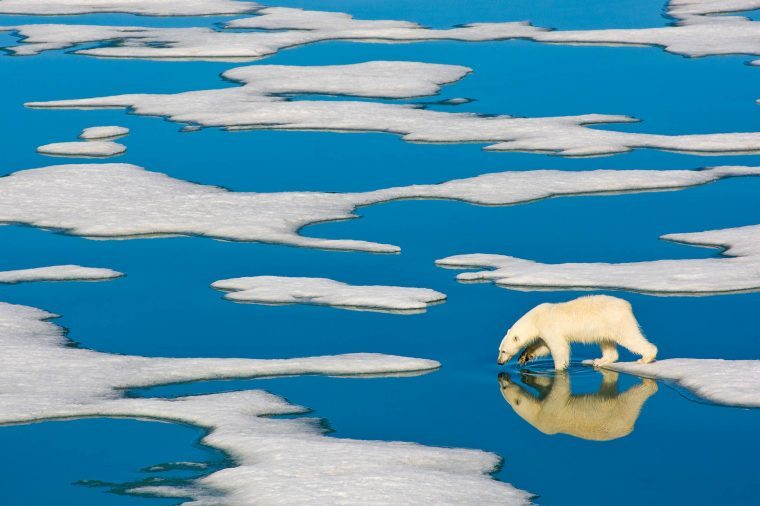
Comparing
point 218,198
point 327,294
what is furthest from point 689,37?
point 327,294

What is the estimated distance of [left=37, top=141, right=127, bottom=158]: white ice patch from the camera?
14906 millimetres

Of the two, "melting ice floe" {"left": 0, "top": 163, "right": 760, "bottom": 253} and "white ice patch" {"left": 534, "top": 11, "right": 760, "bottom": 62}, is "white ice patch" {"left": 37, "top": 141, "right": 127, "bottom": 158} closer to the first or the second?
"melting ice floe" {"left": 0, "top": 163, "right": 760, "bottom": 253}

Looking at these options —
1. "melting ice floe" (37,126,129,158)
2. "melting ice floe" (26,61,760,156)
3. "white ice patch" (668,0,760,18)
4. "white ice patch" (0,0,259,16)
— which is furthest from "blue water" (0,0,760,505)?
"white ice patch" (0,0,259,16)

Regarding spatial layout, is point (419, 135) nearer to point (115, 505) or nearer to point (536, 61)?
point (536, 61)

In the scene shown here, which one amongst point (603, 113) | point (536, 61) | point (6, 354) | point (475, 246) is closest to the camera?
point (6, 354)

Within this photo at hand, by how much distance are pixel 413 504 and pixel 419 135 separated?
31.5 ft

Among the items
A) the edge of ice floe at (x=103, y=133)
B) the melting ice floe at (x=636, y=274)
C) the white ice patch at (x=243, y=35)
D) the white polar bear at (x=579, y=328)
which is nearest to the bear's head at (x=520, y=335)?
the white polar bear at (x=579, y=328)

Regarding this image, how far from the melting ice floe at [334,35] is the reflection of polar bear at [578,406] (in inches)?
489

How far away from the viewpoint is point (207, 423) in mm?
7359

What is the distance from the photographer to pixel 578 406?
774cm

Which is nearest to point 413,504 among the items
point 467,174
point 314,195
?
point 314,195

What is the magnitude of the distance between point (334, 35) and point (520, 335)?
1416cm

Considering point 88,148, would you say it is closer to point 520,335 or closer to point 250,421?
point 520,335

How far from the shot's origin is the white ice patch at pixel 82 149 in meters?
14.9
